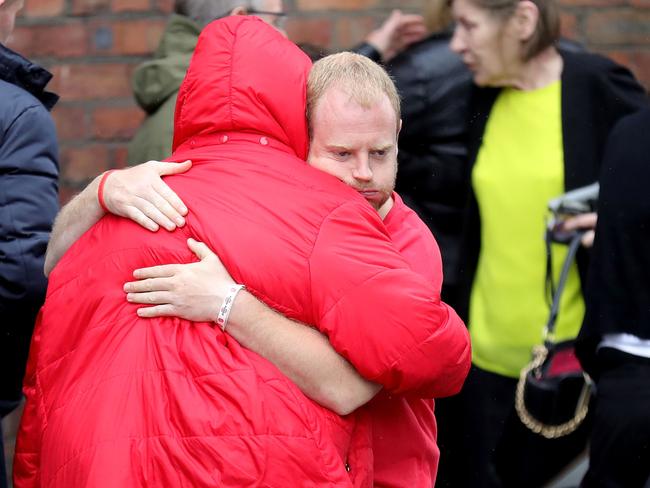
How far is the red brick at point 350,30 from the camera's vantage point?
4.19 m

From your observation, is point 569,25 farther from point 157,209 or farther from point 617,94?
point 157,209

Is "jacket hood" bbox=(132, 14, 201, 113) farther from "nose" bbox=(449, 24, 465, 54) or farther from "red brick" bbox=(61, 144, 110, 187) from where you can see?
"nose" bbox=(449, 24, 465, 54)

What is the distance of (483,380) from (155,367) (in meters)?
2.01

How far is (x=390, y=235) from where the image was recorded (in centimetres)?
227

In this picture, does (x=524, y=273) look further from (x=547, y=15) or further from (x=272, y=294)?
(x=272, y=294)

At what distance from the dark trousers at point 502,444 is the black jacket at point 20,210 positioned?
53.4 inches

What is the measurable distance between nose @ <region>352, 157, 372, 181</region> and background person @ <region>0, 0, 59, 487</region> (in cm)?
93

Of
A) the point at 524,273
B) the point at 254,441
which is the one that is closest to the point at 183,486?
the point at 254,441

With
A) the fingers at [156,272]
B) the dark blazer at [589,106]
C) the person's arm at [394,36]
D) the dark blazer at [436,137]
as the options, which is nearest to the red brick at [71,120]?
the person's arm at [394,36]

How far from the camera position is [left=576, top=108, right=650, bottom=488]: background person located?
2.85 meters

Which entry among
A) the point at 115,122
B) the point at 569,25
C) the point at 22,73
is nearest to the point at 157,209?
the point at 22,73

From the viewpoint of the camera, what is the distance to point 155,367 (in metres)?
2.01

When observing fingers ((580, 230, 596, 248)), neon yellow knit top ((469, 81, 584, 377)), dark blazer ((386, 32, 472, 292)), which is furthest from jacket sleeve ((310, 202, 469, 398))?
dark blazer ((386, 32, 472, 292))

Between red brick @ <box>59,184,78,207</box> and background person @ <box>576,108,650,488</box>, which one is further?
red brick @ <box>59,184,78,207</box>
